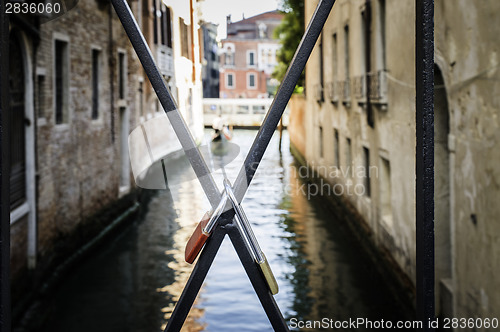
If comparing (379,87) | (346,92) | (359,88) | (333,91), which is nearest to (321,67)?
(333,91)

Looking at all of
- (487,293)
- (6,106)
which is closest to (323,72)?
(487,293)

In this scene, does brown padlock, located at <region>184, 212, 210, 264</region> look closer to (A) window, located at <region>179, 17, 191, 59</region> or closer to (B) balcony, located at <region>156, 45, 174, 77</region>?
(B) balcony, located at <region>156, 45, 174, 77</region>

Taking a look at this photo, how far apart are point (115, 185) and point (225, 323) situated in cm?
534

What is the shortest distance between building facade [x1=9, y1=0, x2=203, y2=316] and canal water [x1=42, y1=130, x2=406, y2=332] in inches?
16.8

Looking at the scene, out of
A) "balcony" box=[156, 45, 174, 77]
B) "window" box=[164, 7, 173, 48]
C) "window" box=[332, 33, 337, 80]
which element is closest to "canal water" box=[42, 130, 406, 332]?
"window" box=[332, 33, 337, 80]

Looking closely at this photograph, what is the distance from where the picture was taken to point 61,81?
28.1 feet

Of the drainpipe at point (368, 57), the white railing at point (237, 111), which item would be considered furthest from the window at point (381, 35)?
the white railing at point (237, 111)

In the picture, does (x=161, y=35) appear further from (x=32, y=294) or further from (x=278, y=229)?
(x=32, y=294)

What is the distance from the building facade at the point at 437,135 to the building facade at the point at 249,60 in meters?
35.5

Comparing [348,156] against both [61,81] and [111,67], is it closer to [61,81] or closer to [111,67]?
[111,67]

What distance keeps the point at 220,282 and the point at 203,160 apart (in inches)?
243

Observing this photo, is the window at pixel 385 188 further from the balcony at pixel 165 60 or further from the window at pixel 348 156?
the balcony at pixel 165 60

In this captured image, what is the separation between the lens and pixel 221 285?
7250 mm

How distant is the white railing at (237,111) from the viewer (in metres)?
34.8
